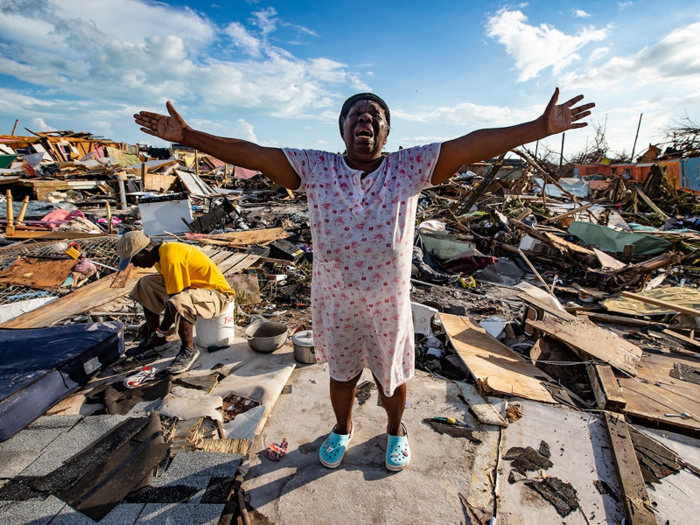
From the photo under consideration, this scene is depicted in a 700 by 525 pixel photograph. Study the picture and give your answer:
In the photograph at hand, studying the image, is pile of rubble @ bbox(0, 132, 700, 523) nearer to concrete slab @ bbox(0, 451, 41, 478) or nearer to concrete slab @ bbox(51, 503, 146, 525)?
concrete slab @ bbox(51, 503, 146, 525)

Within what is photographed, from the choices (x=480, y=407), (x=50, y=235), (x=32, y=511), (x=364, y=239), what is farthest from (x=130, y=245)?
(x=50, y=235)

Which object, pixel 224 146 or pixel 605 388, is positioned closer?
pixel 224 146

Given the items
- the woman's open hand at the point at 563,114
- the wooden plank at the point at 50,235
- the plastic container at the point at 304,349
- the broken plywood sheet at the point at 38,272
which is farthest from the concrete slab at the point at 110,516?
the wooden plank at the point at 50,235

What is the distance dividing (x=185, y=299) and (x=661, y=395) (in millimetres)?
4007

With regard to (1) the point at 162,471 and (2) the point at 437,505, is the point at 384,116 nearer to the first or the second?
(2) the point at 437,505

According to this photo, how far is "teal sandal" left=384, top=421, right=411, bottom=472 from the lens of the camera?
6.70ft

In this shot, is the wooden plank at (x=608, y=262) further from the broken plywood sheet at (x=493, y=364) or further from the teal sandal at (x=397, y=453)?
the teal sandal at (x=397, y=453)

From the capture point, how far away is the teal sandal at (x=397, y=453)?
6.70ft

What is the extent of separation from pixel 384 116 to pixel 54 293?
5.82 m

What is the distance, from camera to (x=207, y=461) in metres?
1.95

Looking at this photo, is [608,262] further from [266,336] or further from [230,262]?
[230,262]

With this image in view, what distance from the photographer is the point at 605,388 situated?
108 inches

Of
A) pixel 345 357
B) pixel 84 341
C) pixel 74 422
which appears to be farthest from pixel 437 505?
pixel 84 341

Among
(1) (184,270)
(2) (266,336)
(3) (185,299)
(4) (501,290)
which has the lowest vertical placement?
(4) (501,290)
